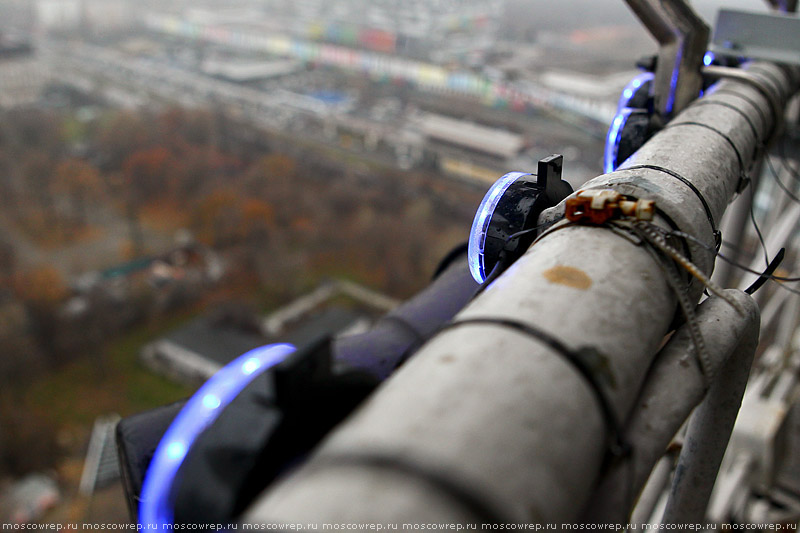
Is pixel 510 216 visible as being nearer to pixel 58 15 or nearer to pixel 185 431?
pixel 185 431

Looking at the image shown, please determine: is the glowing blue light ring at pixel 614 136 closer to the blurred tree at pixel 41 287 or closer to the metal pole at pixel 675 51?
the metal pole at pixel 675 51

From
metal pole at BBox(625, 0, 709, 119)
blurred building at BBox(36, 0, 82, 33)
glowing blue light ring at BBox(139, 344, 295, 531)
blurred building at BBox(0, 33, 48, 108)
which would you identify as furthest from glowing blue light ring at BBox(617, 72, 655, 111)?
blurred building at BBox(36, 0, 82, 33)

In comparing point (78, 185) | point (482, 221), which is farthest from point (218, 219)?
point (482, 221)

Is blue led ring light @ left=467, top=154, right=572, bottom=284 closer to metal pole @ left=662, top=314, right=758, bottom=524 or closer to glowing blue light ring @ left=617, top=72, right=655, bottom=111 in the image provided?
metal pole @ left=662, top=314, right=758, bottom=524

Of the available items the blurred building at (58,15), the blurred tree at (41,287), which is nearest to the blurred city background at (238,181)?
the blurred tree at (41,287)

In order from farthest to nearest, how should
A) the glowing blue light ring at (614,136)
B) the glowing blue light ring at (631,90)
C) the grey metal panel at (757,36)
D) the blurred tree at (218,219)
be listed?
the blurred tree at (218,219) → the grey metal panel at (757,36) → the glowing blue light ring at (631,90) → the glowing blue light ring at (614,136)

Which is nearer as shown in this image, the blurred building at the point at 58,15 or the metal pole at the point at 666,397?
the metal pole at the point at 666,397
